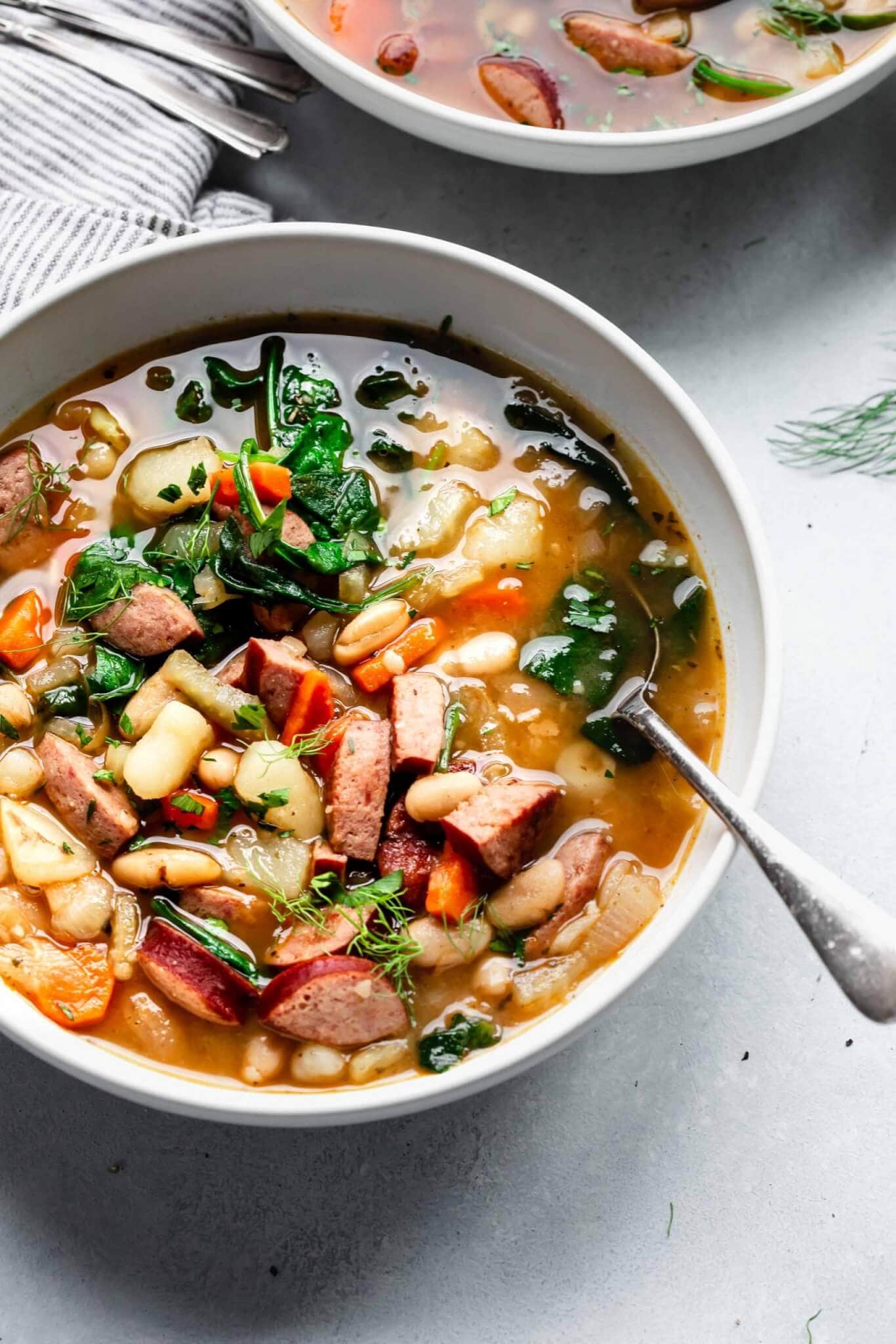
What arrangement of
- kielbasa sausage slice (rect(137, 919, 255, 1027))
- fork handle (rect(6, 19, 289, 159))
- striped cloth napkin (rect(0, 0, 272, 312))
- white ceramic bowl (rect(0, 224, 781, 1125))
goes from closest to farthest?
white ceramic bowl (rect(0, 224, 781, 1125)) → kielbasa sausage slice (rect(137, 919, 255, 1027)) → striped cloth napkin (rect(0, 0, 272, 312)) → fork handle (rect(6, 19, 289, 159))

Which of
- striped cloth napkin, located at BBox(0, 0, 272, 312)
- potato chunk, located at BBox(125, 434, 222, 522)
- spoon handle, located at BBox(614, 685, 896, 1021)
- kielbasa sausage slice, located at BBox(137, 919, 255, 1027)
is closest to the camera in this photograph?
spoon handle, located at BBox(614, 685, 896, 1021)

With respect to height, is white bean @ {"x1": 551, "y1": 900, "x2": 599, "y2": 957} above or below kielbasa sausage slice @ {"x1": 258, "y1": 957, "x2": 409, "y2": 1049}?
above

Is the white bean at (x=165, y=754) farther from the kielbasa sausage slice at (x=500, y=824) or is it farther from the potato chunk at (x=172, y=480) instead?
the kielbasa sausage slice at (x=500, y=824)

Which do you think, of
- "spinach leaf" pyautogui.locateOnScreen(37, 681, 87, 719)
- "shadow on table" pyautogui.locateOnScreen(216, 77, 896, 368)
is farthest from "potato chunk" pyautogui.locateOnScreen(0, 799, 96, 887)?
"shadow on table" pyautogui.locateOnScreen(216, 77, 896, 368)

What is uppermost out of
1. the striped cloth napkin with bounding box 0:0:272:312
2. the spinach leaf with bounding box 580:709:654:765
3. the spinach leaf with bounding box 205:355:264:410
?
the striped cloth napkin with bounding box 0:0:272:312

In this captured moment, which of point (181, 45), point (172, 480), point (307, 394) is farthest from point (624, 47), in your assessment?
point (172, 480)

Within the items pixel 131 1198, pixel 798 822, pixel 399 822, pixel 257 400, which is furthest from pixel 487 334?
pixel 131 1198

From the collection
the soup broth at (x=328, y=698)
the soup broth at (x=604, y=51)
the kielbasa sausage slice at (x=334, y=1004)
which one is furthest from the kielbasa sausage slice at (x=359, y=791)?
the soup broth at (x=604, y=51)

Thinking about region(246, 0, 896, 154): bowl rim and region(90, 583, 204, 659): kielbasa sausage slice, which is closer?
region(90, 583, 204, 659): kielbasa sausage slice

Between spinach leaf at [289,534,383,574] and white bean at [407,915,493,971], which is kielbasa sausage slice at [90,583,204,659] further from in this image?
white bean at [407,915,493,971]
